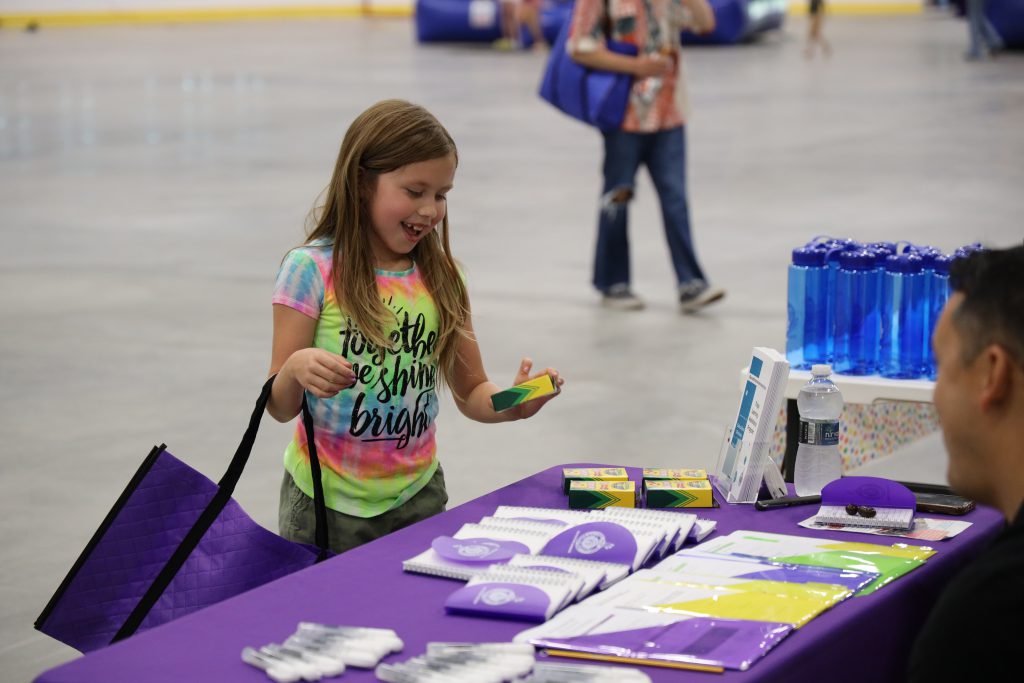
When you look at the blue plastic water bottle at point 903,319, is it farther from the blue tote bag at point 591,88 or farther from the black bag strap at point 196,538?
the blue tote bag at point 591,88

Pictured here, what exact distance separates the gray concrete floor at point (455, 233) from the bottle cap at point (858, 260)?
58.5 inches

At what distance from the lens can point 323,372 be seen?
263 centimetres

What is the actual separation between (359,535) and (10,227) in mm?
7249

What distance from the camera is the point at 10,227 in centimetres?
952

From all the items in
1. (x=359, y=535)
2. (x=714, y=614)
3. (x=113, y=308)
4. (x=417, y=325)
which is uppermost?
(x=417, y=325)

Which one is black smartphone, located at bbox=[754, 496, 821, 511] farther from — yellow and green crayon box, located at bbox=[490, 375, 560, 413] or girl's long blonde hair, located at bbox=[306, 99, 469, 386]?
girl's long blonde hair, located at bbox=[306, 99, 469, 386]

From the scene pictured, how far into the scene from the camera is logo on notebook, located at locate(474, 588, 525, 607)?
2.23m

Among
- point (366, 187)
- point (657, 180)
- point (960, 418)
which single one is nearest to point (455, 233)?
point (657, 180)

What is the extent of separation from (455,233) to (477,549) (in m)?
6.75

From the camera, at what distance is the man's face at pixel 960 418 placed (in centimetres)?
186

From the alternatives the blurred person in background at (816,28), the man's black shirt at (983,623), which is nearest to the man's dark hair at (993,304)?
the man's black shirt at (983,623)

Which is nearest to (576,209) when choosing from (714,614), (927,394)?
(927,394)

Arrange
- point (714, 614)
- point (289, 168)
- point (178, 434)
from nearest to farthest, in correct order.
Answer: point (714, 614)
point (178, 434)
point (289, 168)

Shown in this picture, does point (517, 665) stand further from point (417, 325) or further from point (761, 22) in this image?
point (761, 22)
